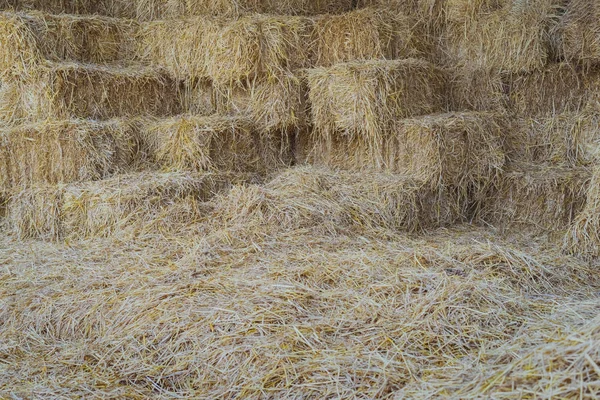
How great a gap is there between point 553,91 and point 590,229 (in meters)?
1.70

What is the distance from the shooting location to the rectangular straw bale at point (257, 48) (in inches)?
198

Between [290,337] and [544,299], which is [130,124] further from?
[544,299]

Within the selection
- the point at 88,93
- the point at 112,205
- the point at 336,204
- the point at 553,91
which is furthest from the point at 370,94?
the point at 88,93

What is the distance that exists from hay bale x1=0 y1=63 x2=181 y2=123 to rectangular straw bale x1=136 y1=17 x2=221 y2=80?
174mm

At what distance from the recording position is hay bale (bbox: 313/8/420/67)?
508cm

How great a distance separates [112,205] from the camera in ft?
13.9

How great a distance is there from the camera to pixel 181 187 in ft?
14.3

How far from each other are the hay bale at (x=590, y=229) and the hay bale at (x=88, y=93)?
10.2ft

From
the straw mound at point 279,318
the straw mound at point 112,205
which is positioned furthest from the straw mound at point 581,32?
the straw mound at point 112,205

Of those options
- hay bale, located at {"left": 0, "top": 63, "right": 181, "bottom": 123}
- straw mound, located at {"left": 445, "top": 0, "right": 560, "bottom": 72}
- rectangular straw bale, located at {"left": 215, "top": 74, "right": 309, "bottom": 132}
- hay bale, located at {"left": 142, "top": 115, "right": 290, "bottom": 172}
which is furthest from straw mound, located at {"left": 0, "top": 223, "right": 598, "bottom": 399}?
straw mound, located at {"left": 445, "top": 0, "right": 560, "bottom": 72}

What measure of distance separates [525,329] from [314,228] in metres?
1.74

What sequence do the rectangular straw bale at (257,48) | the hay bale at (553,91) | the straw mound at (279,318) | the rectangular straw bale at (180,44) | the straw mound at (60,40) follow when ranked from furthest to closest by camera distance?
1. the rectangular straw bale at (180,44)
2. the rectangular straw bale at (257,48)
3. the hay bale at (553,91)
4. the straw mound at (60,40)
5. the straw mound at (279,318)

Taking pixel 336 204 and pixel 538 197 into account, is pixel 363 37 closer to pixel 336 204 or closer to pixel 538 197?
pixel 336 204

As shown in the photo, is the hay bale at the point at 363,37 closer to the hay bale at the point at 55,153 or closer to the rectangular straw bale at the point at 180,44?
the rectangular straw bale at the point at 180,44
